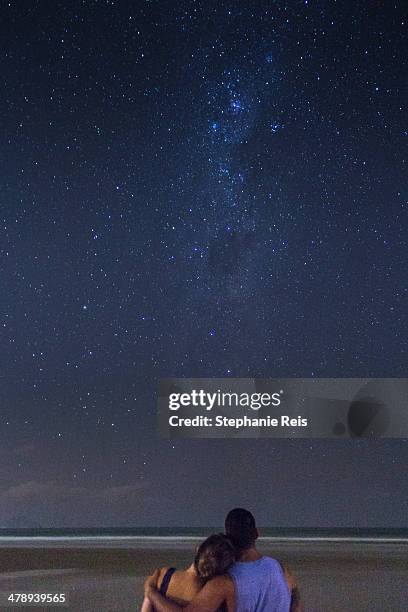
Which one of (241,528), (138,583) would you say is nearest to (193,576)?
(241,528)

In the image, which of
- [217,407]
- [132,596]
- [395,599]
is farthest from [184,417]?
[395,599]

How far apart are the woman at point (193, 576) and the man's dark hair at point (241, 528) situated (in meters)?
0.13

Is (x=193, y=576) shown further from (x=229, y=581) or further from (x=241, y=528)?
(x=241, y=528)

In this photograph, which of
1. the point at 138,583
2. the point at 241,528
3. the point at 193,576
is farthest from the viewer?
the point at 138,583

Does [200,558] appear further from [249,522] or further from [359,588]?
[359,588]

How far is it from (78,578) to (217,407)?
Answer: 17.2ft

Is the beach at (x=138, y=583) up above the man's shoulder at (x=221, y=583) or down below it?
above

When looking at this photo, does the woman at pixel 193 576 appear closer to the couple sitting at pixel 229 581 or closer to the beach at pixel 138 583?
the couple sitting at pixel 229 581

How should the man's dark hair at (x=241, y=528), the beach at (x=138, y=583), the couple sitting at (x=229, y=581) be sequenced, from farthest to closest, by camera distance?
the beach at (x=138, y=583), the man's dark hair at (x=241, y=528), the couple sitting at (x=229, y=581)

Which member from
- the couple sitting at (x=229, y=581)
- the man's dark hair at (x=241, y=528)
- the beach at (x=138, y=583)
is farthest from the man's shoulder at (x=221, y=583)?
the beach at (x=138, y=583)

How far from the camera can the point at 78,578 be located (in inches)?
511

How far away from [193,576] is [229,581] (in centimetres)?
12

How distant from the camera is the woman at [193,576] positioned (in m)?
2.63

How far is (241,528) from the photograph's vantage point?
2.79 metres
